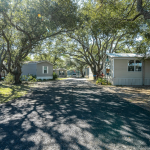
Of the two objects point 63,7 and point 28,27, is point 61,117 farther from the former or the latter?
point 28,27

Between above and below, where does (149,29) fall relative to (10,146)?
above

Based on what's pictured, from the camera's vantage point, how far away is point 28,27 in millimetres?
10297

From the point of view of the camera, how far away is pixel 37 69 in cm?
2095

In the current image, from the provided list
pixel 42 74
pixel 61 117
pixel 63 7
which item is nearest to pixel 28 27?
pixel 63 7

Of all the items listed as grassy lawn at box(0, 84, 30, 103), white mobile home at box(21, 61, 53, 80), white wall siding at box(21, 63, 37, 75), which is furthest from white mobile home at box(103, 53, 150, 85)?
white wall siding at box(21, 63, 37, 75)

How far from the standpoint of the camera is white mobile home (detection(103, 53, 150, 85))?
1309 centimetres

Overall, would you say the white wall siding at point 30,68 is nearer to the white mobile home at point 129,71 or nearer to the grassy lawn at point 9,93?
the grassy lawn at point 9,93

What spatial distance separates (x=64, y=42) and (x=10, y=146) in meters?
21.1

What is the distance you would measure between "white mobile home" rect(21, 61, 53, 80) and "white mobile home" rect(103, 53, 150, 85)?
40.5ft

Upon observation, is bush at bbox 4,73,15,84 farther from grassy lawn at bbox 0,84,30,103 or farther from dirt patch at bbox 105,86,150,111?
dirt patch at bbox 105,86,150,111

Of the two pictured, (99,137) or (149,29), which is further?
(149,29)

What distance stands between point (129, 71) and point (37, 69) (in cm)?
1396

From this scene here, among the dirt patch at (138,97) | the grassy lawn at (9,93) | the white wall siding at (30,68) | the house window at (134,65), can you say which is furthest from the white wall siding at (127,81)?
the white wall siding at (30,68)

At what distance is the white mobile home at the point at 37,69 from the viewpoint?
20938 millimetres
